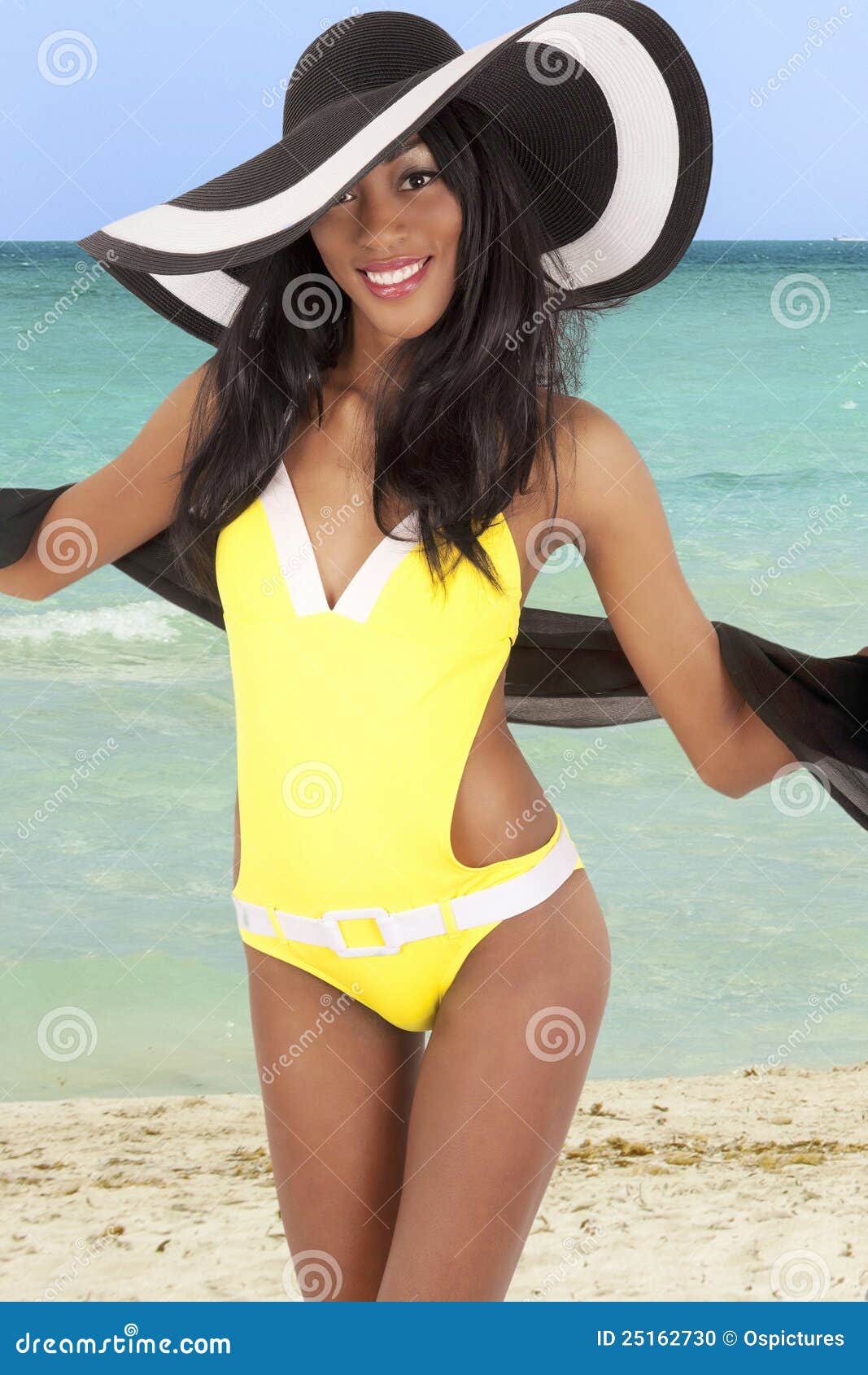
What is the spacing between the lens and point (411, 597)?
181 cm

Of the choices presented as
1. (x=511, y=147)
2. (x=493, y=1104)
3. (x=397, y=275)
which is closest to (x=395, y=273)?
(x=397, y=275)

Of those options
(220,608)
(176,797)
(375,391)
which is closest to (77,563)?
(220,608)

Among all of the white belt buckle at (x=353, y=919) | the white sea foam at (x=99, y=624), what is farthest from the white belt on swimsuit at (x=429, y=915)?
the white sea foam at (x=99, y=624)

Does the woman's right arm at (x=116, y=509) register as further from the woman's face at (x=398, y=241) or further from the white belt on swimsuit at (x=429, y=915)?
the white belt on swimsuit at (x=429, y=915)

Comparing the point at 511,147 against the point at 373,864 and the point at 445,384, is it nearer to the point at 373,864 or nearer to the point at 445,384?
the point at 445,384

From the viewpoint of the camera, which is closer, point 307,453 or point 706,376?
point 307,453

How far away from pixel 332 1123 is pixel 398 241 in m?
1.17

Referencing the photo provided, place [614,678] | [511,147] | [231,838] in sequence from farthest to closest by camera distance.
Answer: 1. [231,838]
2. [614,678]
3. [511,147]

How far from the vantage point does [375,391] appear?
196cm

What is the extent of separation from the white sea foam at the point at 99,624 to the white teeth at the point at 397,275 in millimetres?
9082

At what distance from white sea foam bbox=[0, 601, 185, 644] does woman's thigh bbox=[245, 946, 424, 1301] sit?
900cm

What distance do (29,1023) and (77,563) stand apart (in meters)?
4.34

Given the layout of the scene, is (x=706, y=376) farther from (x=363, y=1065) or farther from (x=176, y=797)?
(x=363, y=1065)

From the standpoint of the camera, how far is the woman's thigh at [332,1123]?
1920 mm
